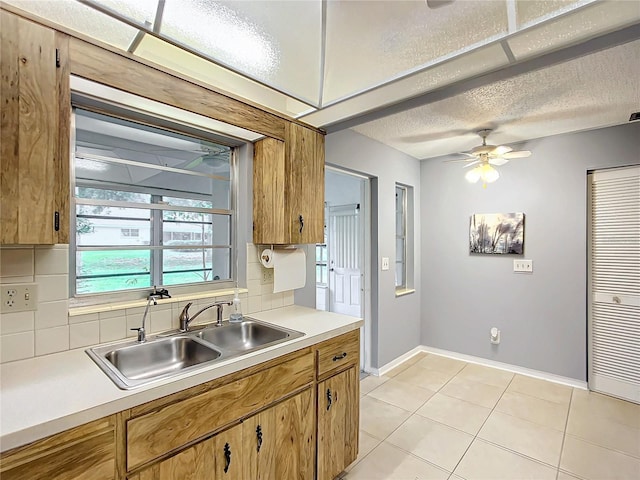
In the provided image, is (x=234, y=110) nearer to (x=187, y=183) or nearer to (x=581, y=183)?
(x=187, y=183)

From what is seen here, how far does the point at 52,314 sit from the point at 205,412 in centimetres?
83

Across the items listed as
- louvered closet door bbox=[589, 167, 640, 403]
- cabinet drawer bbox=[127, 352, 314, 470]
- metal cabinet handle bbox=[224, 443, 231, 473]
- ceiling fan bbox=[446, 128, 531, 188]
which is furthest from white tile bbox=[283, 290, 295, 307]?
louvered closet door bbox=[589, 167, 640, 403]

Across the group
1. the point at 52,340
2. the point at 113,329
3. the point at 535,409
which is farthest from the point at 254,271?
the point at 535,409

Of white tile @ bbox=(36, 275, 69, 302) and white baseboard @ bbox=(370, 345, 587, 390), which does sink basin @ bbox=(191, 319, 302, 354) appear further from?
white baseboard @ bbox=(370, 345, 587, 390)

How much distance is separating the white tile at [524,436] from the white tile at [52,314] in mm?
2701

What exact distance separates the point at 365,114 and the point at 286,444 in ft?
6.76

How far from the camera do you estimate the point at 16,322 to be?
4.30ft

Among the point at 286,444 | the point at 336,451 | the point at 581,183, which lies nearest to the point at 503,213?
the point at 581,183

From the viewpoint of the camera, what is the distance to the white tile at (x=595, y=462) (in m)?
1.94

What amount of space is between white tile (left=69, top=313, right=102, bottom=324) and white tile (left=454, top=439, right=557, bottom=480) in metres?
2.22

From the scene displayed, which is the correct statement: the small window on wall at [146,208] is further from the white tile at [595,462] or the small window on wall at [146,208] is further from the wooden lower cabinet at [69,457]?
the white tile at [595,462]

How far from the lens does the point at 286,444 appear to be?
1.54m

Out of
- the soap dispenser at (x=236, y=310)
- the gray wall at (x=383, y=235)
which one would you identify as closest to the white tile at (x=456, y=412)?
the gray wall at (x=383, y=235)

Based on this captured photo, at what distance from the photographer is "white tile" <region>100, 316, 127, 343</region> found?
1527 mm
